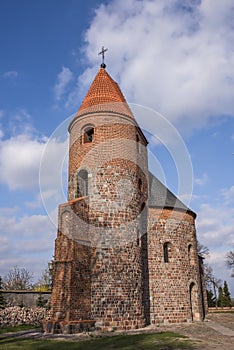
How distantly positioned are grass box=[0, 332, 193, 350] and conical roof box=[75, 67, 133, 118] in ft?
36.8

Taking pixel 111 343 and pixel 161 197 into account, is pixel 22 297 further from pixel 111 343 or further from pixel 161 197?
pixel 161 197

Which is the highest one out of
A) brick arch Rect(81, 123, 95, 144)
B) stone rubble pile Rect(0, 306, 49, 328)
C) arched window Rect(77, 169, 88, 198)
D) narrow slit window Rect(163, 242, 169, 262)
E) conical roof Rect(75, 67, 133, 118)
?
conical roof Rect(75, 67, 133, 118)

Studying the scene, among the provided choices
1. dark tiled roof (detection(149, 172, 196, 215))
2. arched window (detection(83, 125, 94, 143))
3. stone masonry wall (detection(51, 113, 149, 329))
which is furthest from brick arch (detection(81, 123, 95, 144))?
dark tiled roof (detection(149, 172, 196, 215))

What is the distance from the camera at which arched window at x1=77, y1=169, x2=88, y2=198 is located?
17.1 m

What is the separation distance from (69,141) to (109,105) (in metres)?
3.19

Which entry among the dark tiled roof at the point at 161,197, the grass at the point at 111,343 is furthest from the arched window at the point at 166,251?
the grass at the point at 111,343

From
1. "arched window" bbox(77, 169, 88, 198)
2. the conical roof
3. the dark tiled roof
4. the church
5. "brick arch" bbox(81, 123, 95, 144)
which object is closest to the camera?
the church

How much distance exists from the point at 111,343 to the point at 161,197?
35.5 ft

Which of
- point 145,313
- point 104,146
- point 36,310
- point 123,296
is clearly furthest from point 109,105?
point 36,310

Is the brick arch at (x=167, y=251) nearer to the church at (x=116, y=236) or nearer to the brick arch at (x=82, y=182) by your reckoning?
the church at (x=116, y=236)

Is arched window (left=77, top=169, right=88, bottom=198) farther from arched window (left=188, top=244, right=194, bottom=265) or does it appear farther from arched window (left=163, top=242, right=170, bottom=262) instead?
arched window (left=188, top=244, right=194, bottom=265)

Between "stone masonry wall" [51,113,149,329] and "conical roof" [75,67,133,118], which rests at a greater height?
"conical roof" [75,67,133,118]

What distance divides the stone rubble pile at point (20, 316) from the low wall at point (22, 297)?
2.17ft

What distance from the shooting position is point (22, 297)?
63.7ft
